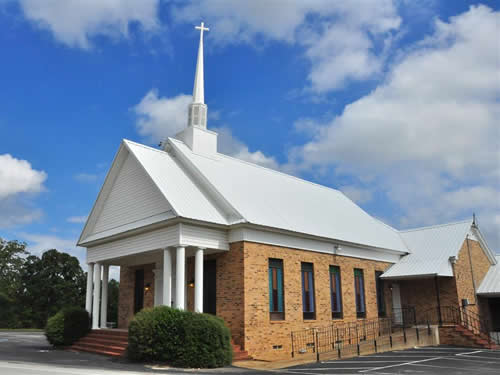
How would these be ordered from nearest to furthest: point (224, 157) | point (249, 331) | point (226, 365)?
point (226, 365), point (249, 331), point (224, 157)

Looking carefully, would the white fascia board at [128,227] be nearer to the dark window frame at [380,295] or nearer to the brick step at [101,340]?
the brick step at [101,340]

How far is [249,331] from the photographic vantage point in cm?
1722

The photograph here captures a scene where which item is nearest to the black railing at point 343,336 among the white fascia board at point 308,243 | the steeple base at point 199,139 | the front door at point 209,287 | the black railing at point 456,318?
Answer: the black railing at point 456,318

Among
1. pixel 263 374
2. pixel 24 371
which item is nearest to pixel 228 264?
pixel 263 374

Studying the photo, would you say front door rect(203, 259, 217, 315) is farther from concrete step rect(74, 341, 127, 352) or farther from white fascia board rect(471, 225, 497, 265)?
white fascia board rect(471, 225, 497, 265)

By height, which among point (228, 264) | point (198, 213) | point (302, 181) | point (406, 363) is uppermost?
point (302, 181)

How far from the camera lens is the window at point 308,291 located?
20.2 m

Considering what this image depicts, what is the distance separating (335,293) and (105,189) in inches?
458

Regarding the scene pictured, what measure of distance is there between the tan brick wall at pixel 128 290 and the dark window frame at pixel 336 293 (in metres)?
8.36

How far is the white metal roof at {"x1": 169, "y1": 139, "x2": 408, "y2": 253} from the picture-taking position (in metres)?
19.9

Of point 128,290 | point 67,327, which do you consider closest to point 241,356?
point 67,327

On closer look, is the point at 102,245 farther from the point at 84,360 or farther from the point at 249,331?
the point at 249,331

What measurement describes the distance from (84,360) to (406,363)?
34.2 feet

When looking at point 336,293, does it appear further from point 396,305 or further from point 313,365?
point 313,365
